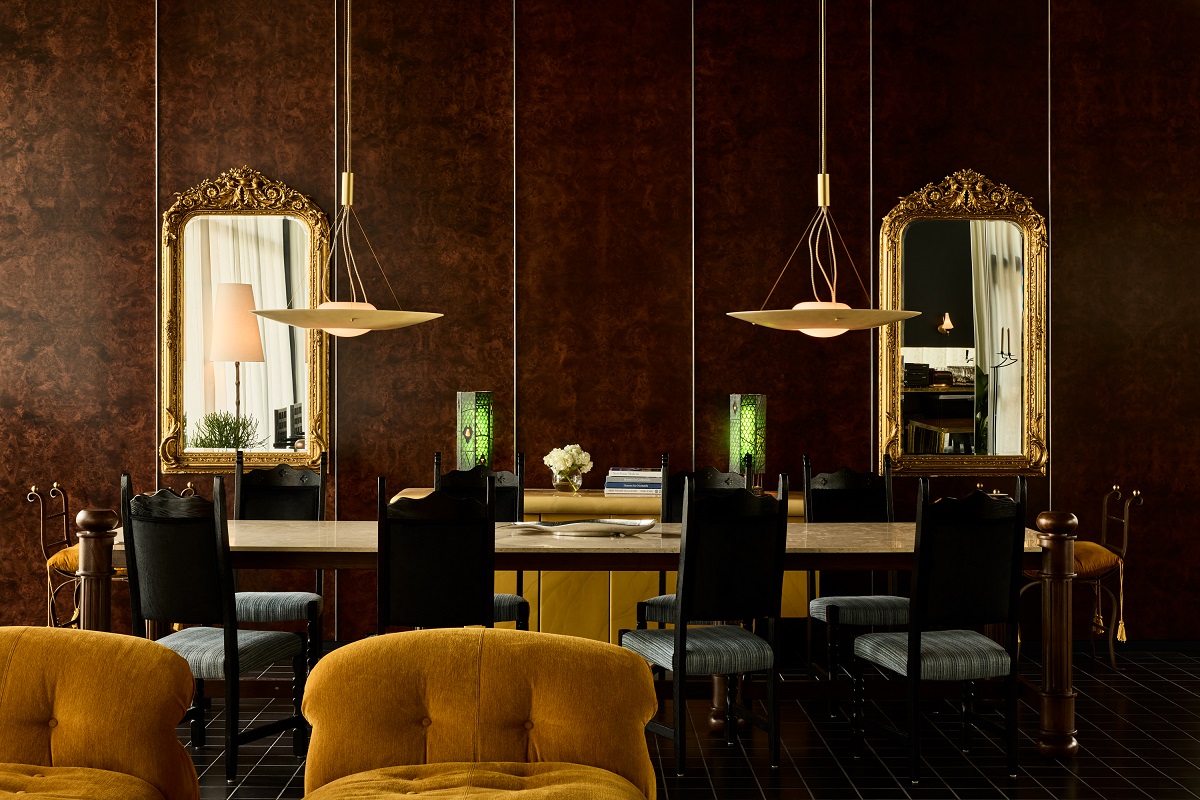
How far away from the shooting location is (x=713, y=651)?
3887 mm

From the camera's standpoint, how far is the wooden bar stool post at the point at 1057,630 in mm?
4160

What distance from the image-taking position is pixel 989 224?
624 cm

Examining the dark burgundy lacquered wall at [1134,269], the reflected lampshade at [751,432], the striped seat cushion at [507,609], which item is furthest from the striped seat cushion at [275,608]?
the dark burgundy lacquered wall at [1134,269]

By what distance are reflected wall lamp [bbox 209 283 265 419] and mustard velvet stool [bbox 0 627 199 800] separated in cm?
356

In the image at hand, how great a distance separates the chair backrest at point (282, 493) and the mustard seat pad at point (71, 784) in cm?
281

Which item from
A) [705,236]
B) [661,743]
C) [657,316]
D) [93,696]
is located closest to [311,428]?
[657,316]

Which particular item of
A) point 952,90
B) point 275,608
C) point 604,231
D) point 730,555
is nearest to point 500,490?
point 275,608

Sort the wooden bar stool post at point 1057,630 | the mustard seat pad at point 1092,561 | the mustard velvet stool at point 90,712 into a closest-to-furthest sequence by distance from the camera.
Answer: the mustard velvet stool at point 90,712 → the wooden bar stool post at point 1057,630 → the mustard seat pad at point 1092,561

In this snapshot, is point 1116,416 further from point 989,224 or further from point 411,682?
point 411,682

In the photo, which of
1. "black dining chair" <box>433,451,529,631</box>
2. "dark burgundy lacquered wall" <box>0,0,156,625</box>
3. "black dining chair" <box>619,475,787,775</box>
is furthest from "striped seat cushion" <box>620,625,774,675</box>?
"dark burgundy lacquered wall" <box>0,0,156,625</box>

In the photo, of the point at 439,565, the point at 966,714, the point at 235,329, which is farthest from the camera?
the point at 235,329

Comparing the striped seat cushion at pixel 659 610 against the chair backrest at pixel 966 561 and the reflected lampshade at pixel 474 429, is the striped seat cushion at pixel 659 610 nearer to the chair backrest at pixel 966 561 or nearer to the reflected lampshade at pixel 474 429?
the chair backrest at pixel 966 561

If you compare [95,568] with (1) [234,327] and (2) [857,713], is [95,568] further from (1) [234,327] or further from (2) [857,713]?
(2) [857,713]

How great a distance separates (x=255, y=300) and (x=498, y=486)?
6.54 feet
